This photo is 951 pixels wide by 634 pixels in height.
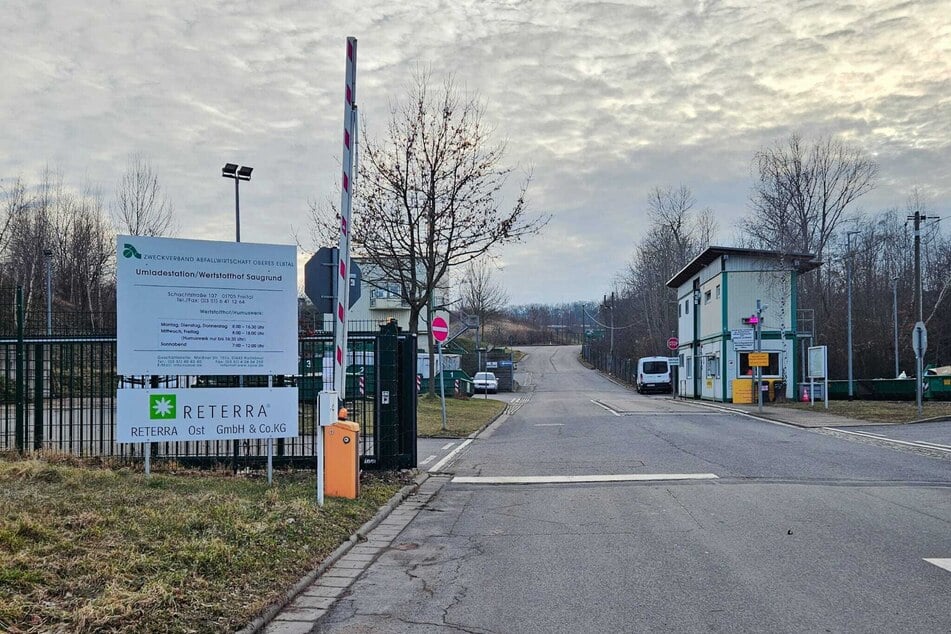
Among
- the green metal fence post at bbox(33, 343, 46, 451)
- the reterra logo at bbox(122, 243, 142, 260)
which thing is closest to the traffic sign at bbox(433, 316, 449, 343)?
the green metal fence post at bbox(33, 343, 46, 451)

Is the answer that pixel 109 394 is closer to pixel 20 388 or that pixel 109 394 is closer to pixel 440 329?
pixel 20 388

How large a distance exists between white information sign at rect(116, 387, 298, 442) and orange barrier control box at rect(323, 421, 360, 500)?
1.89ft

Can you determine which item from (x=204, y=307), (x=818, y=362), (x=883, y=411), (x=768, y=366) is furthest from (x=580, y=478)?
(x=768, y=366)

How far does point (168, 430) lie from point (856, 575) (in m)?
6.88

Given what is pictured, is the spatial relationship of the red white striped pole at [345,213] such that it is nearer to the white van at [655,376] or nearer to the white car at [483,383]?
the white car at [483,383]

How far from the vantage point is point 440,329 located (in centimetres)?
2041

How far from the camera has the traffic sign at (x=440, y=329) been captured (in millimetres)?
20281

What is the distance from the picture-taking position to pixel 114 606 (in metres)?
4.64

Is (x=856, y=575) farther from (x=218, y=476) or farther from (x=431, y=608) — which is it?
(x=218, y=476)

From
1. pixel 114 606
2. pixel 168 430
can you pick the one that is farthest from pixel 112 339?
pixel 114 606

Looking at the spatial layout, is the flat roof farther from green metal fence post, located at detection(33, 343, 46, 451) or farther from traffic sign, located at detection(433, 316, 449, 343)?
green metal fence post, located at detection(33, 343, 46, 451)

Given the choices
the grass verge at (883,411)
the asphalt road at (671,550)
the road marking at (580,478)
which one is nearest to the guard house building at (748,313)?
the grass verge at (883,411)

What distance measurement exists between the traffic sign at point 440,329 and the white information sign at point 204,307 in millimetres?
11037

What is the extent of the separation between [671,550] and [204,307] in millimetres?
5513
